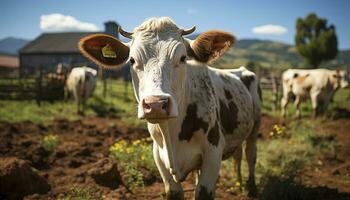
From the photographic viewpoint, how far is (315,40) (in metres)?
49.0

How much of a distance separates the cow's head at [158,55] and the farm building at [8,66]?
1721 centimetres

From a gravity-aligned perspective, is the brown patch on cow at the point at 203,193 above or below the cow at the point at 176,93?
below

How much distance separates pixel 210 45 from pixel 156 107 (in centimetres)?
125

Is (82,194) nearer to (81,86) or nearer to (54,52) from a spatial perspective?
(81,86)

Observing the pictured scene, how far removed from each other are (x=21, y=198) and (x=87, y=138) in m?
4.16

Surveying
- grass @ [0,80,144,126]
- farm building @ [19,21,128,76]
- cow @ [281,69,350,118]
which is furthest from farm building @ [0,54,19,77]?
cow @ [281,69,350,118]

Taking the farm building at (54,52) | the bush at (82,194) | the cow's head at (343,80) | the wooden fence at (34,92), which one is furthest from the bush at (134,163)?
the farm building at (54,52)

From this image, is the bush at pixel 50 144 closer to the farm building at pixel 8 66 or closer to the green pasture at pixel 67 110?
the green pasture at pixel 67 110

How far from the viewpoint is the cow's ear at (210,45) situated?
3.21m

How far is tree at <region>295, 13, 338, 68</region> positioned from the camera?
158 ft

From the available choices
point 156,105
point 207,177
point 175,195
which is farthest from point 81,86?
point 156,105

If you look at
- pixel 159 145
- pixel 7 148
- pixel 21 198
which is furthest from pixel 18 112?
pixel 159 145

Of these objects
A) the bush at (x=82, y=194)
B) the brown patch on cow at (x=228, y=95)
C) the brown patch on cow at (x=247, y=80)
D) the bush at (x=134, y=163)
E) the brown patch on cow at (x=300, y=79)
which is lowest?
the bush at (x=134, y=163)

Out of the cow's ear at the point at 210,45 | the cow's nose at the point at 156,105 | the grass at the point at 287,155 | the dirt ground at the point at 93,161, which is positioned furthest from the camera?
the grass at the point at 287,155
